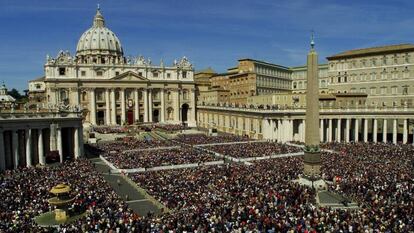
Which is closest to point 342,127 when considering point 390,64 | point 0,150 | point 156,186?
point 390,64

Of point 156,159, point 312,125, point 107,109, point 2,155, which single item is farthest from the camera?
point 107,109

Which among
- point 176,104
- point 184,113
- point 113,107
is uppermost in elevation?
point 176,104

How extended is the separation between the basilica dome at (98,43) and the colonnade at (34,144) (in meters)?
76.4

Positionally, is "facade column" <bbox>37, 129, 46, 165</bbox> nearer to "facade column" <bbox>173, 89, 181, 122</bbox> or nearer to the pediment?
the pediment

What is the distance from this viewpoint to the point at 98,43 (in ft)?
408

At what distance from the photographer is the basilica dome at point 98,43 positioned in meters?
124

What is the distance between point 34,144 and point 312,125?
1298 inches

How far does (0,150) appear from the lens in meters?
39.8

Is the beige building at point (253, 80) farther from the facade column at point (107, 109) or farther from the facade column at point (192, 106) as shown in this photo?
the facade column at point (107, 109)

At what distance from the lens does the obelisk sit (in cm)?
3219

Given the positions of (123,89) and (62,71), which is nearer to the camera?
(62,71)

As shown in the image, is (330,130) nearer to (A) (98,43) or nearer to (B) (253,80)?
(B) (253,80)

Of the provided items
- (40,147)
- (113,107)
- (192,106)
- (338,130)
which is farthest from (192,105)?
(40,147)

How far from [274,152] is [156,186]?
22.5m
